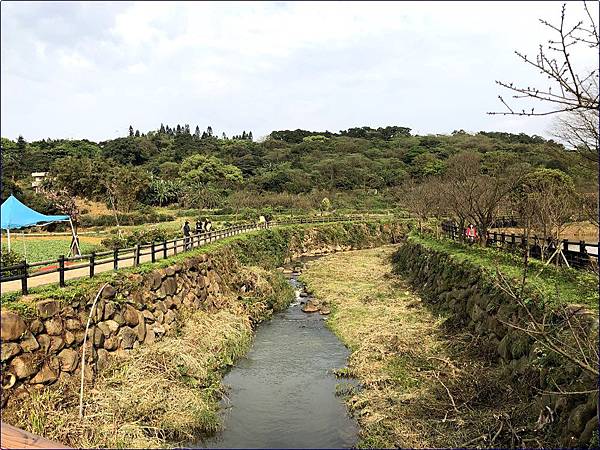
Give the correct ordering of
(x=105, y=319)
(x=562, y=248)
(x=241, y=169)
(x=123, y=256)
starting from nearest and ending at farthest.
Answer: (x=105, y=319) < (x=562, y=248) < (x=123, y=256) < (x=241, y=169)

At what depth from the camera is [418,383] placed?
1098cm

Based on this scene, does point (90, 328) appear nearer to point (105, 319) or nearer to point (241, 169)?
point (105, 319)

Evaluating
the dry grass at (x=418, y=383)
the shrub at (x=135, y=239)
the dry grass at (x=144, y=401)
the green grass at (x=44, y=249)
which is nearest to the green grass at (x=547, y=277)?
the dry grass at (x=418, y=383)

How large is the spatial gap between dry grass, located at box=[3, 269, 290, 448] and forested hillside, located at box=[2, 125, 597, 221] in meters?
20.6

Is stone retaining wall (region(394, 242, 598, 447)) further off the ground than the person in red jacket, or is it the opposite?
the person in red jacket

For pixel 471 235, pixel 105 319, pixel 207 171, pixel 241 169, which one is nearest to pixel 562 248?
pixel 471 235

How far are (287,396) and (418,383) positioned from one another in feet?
9.31

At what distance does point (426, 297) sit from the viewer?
63.8 feet

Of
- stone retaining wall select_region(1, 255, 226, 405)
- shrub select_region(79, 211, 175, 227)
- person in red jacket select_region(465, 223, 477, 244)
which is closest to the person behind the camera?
stone retaining wall select_region(1, 255, 226, 405)

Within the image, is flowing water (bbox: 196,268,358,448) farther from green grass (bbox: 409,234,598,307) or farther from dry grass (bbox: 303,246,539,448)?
green grass (bbox: 409,234,598,307)

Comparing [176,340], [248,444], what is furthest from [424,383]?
[176,340]

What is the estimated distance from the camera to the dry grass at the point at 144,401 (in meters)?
8.17

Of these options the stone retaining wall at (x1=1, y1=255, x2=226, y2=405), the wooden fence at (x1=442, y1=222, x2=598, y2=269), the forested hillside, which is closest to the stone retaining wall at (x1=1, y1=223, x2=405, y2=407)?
the stone retaining wall at (x1=1, y1=255, x2=226, y2=405)

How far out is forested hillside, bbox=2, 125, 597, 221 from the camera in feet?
160
